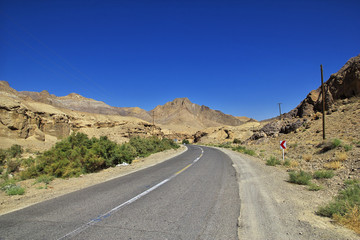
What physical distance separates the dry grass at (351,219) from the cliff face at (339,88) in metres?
35.9

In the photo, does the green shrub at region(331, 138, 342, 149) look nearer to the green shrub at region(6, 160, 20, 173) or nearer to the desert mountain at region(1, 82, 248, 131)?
the green shrub at region(6, 160, 20, 173)

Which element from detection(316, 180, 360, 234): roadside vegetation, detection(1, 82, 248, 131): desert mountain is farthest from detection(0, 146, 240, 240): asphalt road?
detection(1, 82, 248, 131): desert mountain

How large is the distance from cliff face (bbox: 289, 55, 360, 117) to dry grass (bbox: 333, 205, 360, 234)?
35.9 meters

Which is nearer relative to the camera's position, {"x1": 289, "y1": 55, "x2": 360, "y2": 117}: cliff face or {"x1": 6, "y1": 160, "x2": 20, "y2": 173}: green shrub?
{"x1": 6, "y1": 160, "x2": 20, "y2": 173}: green shrub

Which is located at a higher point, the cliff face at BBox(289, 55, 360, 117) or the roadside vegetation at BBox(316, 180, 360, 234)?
the cliff face at BBox(289, 55, 360, 117)

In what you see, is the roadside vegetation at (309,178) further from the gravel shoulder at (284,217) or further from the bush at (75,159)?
the bush at (75,159)

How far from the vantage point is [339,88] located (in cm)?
3422

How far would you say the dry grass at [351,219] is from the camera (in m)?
4.04

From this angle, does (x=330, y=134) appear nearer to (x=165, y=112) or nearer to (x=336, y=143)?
(x=336, y=143)

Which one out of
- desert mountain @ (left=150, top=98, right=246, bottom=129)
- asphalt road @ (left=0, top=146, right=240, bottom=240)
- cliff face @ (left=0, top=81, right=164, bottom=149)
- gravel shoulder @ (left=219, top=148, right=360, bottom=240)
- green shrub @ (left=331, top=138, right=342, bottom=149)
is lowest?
gravel shoulder @ (left=219, top=148, right=360, bottom=240)

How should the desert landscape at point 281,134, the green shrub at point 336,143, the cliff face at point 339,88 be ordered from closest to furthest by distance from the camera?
the desert landscape at point 281,134, the green shrub at point 336,143, the cliff face at point 339,88

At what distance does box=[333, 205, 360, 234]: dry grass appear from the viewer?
404 cm

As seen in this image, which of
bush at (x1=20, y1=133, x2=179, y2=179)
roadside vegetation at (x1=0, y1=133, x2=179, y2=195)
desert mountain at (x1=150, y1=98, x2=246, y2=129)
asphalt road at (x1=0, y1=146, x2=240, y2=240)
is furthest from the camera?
desert mountain at (x1=150, y1=98, x2=246, y2=129)

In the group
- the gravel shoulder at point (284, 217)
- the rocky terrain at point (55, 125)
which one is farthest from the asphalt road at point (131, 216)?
the rocky terrain at point (55, 125)
